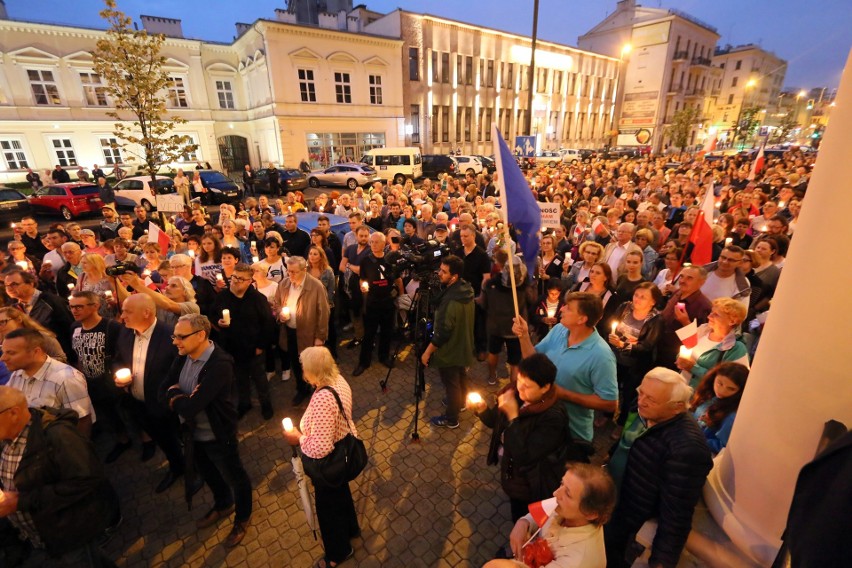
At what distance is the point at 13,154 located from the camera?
24812 millimetres

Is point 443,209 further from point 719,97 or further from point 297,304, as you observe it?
point 719,97

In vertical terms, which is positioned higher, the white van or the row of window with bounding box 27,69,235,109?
the row of window with bounding box 27,69,235,109

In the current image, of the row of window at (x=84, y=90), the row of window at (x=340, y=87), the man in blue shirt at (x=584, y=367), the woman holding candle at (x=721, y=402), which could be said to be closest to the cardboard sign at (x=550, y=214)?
the man in blue shirt at (x=584, y=367)

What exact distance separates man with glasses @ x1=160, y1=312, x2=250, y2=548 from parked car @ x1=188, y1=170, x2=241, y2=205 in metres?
18.5

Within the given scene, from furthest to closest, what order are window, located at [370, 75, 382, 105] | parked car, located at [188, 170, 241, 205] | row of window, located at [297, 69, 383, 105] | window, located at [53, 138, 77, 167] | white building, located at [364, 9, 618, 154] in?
white building, located at [364, 9, 618, 154] < window, located at [370, 75, 382, 105] < row of window, located at [297, 69, 383, 105] < window, located at [53, 138, 77, 167] < parked car, located at [188, 170, 241, 205]

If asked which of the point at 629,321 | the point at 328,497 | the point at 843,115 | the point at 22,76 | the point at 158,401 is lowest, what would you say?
the point at 328,497

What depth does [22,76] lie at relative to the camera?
24.4m

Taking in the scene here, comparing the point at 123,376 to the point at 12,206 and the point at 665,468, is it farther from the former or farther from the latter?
the point at 12,206

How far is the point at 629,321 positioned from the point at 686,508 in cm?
229

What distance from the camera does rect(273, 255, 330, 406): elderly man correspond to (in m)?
4.94

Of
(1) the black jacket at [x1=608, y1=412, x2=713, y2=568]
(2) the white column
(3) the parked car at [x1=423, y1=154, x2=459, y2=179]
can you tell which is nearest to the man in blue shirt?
(1) the black jacket at [x1=608, y1=412, x2=713, y2=568]

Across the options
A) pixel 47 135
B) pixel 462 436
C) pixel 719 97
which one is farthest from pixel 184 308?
pixel 719 97

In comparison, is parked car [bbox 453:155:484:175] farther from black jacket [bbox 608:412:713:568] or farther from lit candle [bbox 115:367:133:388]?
black jacket [bbox 608:412:713:568]

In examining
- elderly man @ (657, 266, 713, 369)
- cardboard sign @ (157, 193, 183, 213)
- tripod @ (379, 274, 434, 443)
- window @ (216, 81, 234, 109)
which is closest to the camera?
elderly man @ (657, 266, 713, 369)
